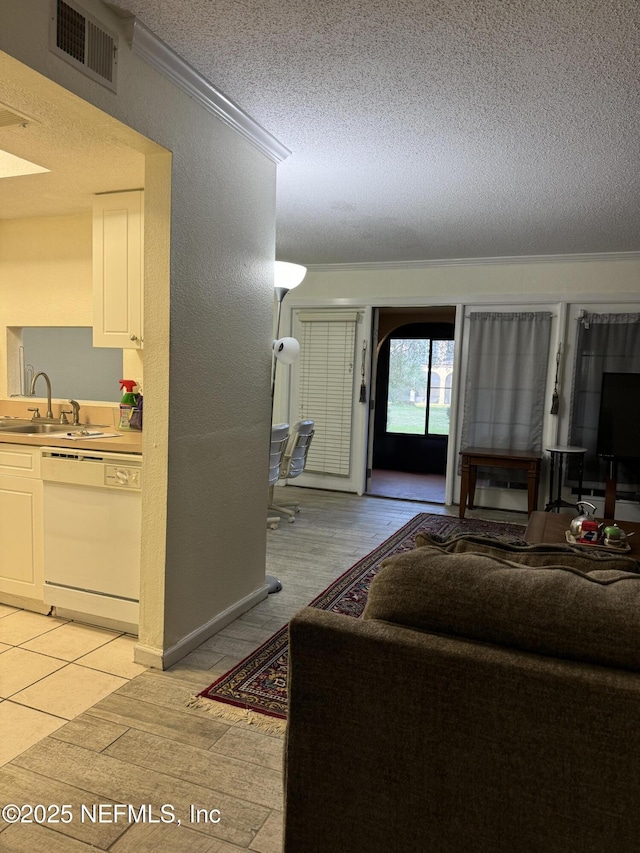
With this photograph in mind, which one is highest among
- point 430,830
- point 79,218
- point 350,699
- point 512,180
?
point 512,180

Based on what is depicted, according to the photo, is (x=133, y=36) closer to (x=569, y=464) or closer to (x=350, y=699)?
(x=350, y=699)

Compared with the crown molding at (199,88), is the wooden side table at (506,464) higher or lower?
lower

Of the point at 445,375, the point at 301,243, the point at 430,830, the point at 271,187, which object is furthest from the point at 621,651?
the point at 445,375

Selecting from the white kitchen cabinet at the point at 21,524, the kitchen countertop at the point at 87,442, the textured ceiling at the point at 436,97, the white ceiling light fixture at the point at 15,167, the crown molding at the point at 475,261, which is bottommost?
the white kitchen cabinet at the point at 21,524

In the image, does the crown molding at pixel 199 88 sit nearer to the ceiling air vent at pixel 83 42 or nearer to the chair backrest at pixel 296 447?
the ceiling air vent at pixel 83 42

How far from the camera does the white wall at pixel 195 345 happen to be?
7.98 feet

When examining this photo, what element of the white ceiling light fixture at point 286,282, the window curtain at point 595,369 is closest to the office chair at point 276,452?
the white ceiling light fixture at point 286,282

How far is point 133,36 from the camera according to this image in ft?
6.84

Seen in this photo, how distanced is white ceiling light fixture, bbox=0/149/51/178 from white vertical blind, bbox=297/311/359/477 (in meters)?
3.79

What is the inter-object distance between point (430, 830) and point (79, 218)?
3.97 m

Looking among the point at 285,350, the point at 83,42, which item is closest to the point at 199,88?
the point at 83,42

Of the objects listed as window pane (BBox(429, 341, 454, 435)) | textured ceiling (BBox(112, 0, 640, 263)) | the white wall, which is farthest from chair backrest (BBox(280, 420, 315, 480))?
window pane (BBox(429, 341, 454, 435))

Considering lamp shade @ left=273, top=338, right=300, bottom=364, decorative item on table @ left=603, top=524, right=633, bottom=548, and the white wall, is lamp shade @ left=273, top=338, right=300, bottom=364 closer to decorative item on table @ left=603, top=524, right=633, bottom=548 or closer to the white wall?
the white wall

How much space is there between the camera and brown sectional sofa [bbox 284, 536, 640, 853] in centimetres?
98
